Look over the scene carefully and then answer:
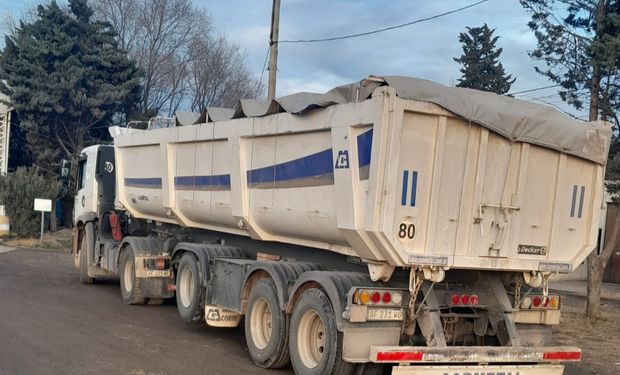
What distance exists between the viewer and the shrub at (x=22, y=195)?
2530 cm

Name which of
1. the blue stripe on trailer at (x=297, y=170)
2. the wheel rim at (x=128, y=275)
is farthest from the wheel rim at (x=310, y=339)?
the wheel rim at (x=128, y=275)

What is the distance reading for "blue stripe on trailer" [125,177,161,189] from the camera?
1154 centimetres

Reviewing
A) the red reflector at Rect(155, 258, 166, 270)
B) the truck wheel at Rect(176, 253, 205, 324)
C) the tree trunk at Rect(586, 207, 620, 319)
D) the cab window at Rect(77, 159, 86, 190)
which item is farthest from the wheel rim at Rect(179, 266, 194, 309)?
the tree trunk at Rect(586, 207, 620, 319)

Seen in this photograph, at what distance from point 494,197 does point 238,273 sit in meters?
3.50

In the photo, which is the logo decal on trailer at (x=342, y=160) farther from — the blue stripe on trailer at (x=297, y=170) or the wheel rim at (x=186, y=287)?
the wheel rim at (x=186, y=287)

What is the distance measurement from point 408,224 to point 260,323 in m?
2.74

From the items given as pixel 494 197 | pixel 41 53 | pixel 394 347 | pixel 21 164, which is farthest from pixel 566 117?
pixel 21 164

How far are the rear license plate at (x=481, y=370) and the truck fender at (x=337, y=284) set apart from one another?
0.70 metres

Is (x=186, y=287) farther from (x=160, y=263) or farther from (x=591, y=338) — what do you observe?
(x=591, y=338)

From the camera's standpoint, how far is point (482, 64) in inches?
1281

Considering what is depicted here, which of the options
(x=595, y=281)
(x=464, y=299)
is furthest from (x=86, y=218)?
(x=595, y=281)

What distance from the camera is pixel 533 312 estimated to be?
7.43m

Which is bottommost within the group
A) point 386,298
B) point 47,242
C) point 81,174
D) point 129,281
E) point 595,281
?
point 47,242

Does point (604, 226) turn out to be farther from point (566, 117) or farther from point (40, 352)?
point (40, 352)
